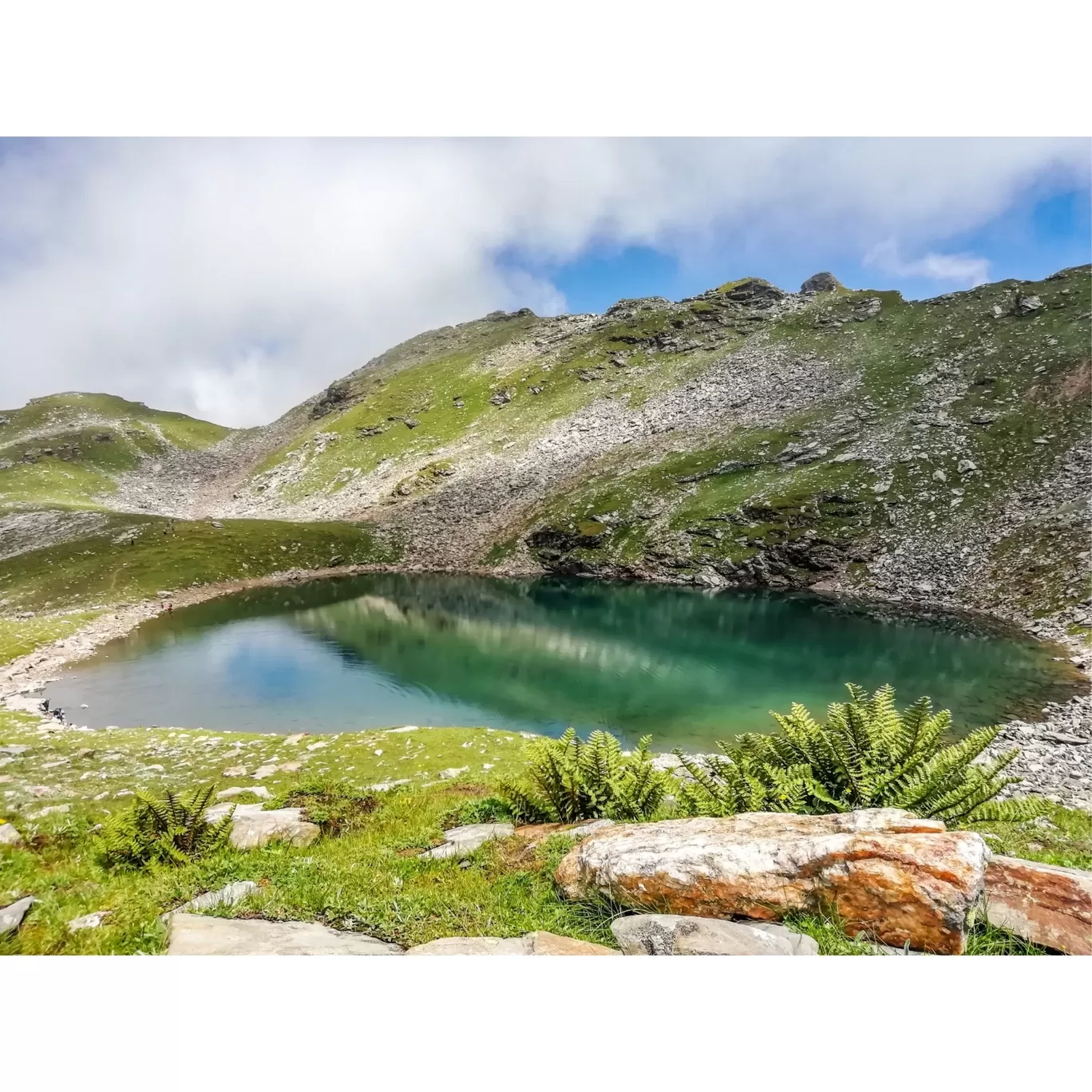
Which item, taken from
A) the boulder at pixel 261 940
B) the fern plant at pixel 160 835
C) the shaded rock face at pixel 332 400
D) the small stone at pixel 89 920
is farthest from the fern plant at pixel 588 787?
the shaded rock face at pixel 332 400

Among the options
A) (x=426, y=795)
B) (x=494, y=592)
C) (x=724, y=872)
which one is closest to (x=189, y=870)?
(x=426, y=795)

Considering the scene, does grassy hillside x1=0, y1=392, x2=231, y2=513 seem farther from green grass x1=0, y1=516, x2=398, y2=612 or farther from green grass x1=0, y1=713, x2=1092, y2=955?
green grass x1=0, y1=713, x2=1092, y2=955

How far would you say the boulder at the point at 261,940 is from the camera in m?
6.02

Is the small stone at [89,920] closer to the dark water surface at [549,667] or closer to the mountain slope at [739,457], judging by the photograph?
the dark water surface at [549,667]

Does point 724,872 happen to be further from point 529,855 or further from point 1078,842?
point 1078,842

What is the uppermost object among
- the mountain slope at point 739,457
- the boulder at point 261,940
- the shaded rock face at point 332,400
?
the shaded rock face at point 332,400

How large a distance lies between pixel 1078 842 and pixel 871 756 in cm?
389

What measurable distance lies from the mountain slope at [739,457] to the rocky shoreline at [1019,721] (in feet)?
23.7

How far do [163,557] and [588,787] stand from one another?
76645mm

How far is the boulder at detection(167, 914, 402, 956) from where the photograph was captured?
19.7ft

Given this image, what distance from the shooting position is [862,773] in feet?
29.5

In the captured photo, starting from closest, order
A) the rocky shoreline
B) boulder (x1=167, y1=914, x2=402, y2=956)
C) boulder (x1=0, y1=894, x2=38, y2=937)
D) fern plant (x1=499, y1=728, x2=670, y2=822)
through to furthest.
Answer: boulder (x1=167, y1=914, x2=402, y2=956) → boulder (x1=0, y1=894, x2=38, y2=937) → fern plant (x1=499, y1=728, x2=670, y2=822) → the rocky shoreline

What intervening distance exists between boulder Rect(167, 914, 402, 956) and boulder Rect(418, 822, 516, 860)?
261 cm

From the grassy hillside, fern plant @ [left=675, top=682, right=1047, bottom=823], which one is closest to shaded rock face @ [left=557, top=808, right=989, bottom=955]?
fern plant @ [left=675, top=682, right=1047, bottom=823]
